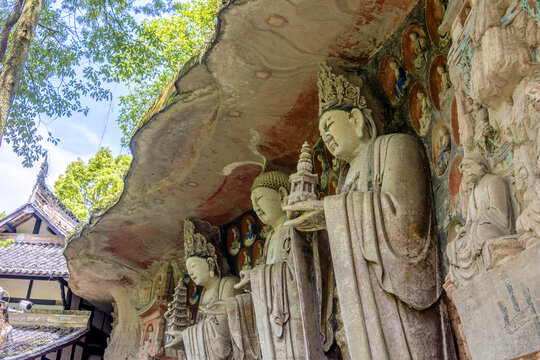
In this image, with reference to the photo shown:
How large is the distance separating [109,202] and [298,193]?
14.9 ft

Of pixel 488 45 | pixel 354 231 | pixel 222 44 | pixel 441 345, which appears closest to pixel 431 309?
pixel 441 345

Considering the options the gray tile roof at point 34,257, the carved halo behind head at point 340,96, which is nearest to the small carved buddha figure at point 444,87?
the carved halo behind head at point 340,96

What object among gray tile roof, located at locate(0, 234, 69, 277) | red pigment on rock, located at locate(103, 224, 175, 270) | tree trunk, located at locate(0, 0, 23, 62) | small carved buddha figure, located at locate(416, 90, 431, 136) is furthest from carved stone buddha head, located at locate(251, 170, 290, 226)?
gray tile roof, located at locate(0, 234, 69, 277)

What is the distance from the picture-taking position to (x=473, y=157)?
3.41m

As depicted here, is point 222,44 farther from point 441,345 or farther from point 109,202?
point 109,202

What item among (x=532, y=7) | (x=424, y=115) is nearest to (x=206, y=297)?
(x=424, y=115)

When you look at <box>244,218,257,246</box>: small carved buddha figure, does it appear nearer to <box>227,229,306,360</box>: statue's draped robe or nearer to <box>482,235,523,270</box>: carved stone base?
<box>227,229,306,360</box>: statue's draped robe

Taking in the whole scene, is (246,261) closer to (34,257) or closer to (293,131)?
(293,131)

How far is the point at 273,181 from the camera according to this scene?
21.8 feet

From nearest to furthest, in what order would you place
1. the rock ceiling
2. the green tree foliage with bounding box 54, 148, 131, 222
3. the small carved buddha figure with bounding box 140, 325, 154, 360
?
the rock ceiling < the small carved buddha figure with bounding box 140, 325, 154, 360 < the green tree foliage with bounding box 54, 148, 131, 222

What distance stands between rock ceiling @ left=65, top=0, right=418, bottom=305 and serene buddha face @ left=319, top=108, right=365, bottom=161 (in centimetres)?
77

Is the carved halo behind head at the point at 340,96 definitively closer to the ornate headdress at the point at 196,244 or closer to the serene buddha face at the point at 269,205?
the serene buddha face at the point at 269,205

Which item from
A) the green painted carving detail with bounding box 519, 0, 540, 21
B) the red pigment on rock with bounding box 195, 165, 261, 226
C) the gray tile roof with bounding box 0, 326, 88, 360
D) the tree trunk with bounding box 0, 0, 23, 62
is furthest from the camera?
the gray tile roof with bounding box 0, 326, 88, 360

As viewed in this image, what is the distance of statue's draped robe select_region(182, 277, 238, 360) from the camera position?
6770 millimetres
